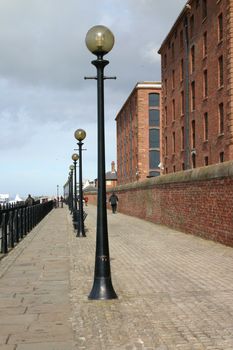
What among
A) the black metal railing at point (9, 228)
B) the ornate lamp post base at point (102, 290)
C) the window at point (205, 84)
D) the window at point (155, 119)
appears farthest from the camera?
the window at point (155, 119)

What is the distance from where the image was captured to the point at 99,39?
8078 mm

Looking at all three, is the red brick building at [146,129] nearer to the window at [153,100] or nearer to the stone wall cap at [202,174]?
the window at [153,100]

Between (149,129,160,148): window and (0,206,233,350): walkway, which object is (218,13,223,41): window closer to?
(0,206,233,350): walkway

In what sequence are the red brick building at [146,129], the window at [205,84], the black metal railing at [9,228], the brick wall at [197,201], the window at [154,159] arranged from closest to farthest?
the black metal railing at [9,228] → the brick wall at [197,201] → the window at [205,84] → the red brick building at [146,129] → the window at [154,159]

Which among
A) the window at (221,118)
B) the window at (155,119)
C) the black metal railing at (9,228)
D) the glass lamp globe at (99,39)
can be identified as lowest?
the black metal railing at (9,228)

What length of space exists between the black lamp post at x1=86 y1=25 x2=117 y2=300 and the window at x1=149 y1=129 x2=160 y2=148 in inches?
2714

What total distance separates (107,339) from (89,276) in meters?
4.29

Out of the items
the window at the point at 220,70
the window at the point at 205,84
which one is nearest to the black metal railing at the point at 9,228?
the window at the point at 220,70

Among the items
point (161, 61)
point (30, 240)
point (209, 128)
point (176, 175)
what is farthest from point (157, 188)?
point (161, 61)

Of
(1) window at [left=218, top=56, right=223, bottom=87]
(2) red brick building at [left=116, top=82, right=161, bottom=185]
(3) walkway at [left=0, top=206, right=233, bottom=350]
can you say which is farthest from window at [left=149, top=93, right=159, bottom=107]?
(3) walkway at [left=0, top=206, right=233, bottom=350]

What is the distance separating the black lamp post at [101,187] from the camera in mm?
7680

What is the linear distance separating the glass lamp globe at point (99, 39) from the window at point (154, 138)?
69.0m

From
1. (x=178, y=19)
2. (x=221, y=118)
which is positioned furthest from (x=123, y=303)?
(x=178, y=19)

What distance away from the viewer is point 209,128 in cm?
4209
